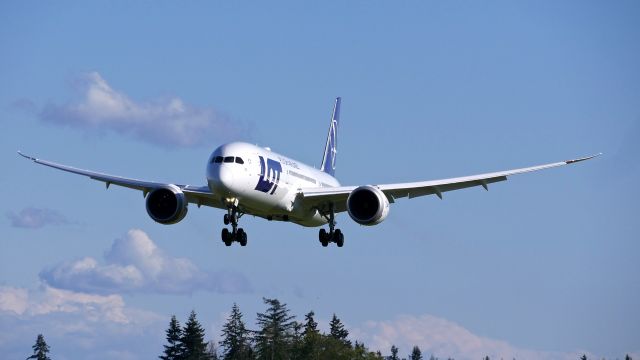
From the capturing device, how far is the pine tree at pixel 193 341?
11106cm

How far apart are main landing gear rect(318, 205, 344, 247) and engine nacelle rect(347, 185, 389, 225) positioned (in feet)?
10.6

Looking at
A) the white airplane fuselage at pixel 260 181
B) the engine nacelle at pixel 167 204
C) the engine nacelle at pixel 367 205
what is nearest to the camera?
the white airplane fuselage at pixel 260 181

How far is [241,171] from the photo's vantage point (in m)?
57.4

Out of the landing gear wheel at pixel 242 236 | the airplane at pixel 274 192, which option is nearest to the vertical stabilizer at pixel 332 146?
the airplane at pixel 274 192

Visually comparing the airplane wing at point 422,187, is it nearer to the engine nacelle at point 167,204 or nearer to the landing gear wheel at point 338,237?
the landing gear wheel at point 338,237

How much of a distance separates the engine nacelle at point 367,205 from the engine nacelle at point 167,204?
8.24m

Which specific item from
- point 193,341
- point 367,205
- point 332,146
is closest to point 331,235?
point 367,205

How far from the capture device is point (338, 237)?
65.9m

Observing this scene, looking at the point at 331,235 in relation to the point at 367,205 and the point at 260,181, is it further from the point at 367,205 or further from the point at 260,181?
the point at 260,181

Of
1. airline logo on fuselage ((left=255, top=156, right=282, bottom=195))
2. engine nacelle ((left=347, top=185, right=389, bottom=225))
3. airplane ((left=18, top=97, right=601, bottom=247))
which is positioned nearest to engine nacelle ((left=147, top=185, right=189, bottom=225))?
airplane ((left=18, top=97, right=601, bottom=247))

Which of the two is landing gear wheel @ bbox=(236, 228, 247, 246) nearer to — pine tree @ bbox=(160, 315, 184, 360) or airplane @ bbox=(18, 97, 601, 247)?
airplane @ bbox=(18, 97, 601, 247)

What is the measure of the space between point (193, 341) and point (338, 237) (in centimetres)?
4897

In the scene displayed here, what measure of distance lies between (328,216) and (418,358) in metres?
96.4

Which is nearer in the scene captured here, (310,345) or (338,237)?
(338,237)
